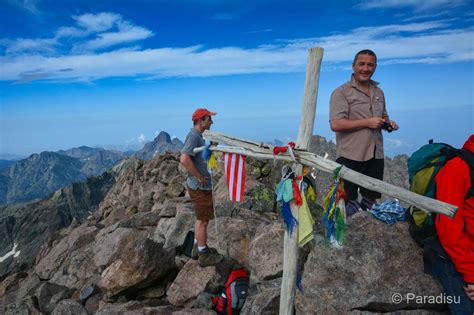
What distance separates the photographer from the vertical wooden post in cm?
584

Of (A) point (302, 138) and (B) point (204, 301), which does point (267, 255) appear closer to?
(B) point (204, 301)

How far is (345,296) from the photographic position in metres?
6.58

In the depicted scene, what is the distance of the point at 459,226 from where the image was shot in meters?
4.84

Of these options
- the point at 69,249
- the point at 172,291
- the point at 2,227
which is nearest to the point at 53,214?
the point at 2,227

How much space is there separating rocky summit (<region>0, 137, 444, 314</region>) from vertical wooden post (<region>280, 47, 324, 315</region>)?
16.8 inches

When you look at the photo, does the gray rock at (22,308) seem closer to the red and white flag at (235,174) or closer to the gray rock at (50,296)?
the gray rock at (50,296)

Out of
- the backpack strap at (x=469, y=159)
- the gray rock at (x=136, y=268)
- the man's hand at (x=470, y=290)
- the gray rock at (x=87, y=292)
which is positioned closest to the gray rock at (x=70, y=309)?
the gray rock at (x=87, y=292)

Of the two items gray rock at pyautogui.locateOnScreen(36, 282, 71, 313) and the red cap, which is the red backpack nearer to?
the red cap

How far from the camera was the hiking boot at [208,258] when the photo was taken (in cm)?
1023

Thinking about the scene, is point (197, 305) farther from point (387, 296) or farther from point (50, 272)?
point (50, 272)

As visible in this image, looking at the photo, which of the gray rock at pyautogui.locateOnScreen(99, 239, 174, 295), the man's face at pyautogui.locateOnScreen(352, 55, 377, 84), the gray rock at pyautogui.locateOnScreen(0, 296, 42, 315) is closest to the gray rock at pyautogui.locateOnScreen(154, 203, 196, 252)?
the gray rock at pyautogui.locateOnScreen(99, 239, 174, 295)

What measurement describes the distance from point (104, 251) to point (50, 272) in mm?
5478

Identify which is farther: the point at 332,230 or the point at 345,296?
the point at 345,296

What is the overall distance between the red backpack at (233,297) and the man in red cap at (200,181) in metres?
1.26
